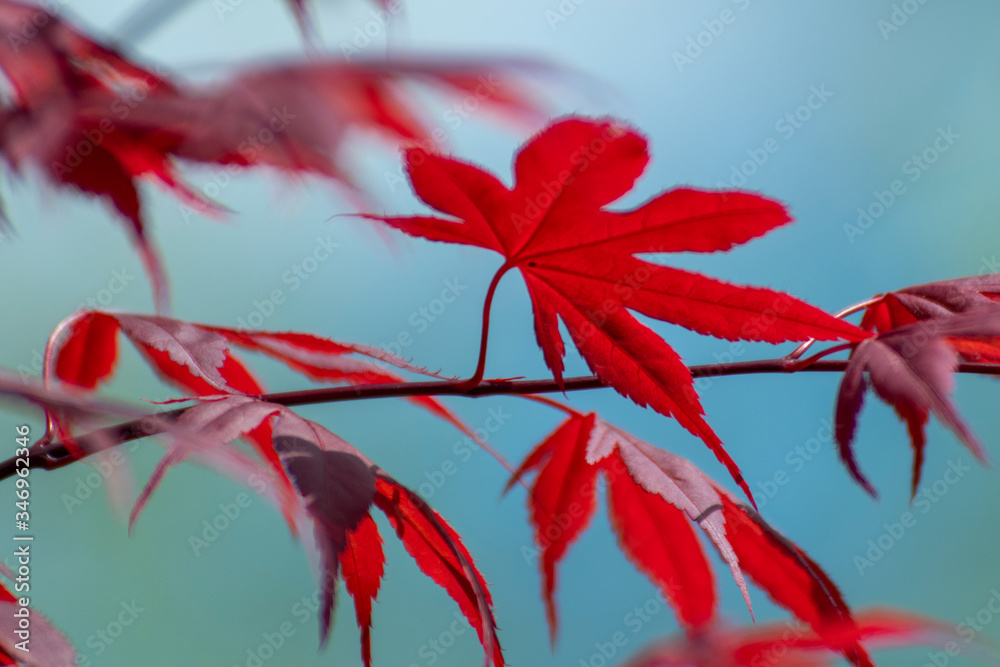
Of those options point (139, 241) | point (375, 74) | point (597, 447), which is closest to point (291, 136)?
point (375, 74)

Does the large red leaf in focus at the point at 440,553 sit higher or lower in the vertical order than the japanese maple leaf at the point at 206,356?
lower

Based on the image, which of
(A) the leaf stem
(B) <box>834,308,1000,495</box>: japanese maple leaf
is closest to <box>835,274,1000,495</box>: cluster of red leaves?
(B) <box>834,308,1000,495</box>: japanese maple leaf

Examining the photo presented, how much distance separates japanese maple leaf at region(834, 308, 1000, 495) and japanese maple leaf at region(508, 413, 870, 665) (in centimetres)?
8

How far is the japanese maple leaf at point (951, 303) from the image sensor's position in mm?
387

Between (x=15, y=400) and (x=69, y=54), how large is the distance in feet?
0.54

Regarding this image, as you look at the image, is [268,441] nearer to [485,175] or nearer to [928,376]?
[485,175]

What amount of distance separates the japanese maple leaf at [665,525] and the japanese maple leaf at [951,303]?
0.15 metres

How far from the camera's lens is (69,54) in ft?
0.95

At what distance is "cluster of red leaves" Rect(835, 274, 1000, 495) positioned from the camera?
0.31m

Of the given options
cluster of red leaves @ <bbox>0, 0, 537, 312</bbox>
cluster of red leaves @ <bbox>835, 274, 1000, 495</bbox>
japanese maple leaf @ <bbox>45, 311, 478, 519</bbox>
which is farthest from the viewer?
japanese maple leaf @ <bbox>45, 311, 478, 519</bbox>

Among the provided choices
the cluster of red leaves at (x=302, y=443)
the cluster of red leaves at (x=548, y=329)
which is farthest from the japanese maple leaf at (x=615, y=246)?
the cluster of red leaves at (x=302, y=443)

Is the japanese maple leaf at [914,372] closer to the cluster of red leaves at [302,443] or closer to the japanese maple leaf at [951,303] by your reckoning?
the japanese maple leaf at [951,303]

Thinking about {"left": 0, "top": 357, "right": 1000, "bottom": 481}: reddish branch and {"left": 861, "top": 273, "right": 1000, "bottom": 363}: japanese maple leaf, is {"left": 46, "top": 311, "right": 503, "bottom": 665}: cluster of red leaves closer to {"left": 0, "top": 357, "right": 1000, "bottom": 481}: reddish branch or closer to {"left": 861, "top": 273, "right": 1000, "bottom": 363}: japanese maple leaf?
{"left": 0, "top": 357, "right": 1000, "bottom": 481}: reddish branch

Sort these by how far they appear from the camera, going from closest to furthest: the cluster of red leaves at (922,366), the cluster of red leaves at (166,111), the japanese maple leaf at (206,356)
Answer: the cluster of red leaves at (166,111) < the cluster of red leaves at (922,366) < the japanese maple leaf at (206,356)
